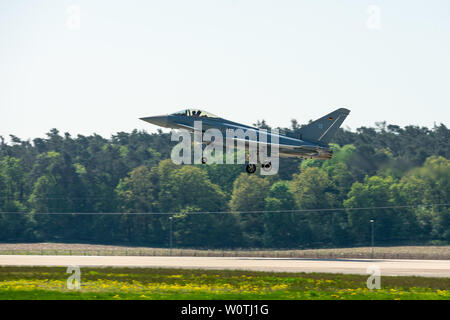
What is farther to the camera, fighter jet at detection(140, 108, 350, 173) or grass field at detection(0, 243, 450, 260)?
grass field at detection(0, 243, 450, 260)

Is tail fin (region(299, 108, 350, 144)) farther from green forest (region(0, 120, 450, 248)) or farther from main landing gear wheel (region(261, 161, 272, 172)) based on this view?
green forest (region(0, 120, 450, 248))

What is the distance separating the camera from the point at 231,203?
164 metres

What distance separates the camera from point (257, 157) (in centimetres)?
5691

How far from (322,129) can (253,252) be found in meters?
74.0

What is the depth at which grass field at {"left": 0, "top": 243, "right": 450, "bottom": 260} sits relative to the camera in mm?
101875

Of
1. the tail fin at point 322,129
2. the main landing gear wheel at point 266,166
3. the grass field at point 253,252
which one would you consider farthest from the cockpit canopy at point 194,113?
the grass field at point 253,252

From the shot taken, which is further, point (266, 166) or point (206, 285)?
point (266, 166)

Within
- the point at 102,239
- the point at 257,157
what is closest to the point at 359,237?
the point at 102,239

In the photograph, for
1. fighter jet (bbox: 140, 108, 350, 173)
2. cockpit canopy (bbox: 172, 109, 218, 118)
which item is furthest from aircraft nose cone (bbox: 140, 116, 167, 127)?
cockpit canopy (bbox: 172, 109, 218, 118)

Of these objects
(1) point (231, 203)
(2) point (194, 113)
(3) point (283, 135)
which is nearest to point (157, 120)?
(2) point (194, 113)

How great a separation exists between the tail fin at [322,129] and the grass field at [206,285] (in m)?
12.9

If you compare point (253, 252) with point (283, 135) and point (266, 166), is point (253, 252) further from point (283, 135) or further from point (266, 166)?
point (266, 166)

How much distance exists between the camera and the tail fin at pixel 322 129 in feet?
197

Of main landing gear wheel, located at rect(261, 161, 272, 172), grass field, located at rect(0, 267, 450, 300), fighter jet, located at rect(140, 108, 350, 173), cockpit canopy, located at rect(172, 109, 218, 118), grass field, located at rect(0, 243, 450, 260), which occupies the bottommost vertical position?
grass field, located at rect(0, 243, 450, 260)
